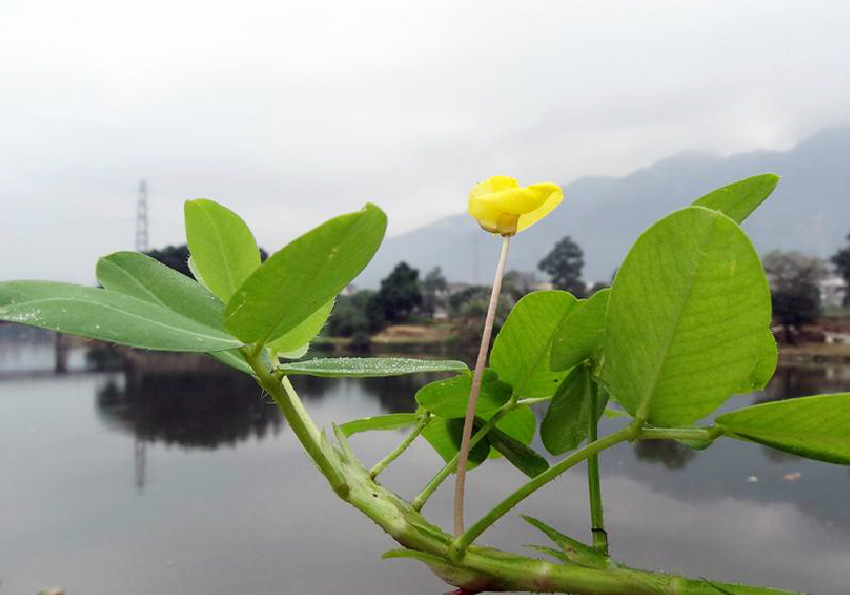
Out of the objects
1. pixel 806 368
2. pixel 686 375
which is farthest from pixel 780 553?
pixel 686 375

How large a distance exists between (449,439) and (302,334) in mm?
59

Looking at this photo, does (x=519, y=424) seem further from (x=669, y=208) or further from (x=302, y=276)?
(x=669, y=208)

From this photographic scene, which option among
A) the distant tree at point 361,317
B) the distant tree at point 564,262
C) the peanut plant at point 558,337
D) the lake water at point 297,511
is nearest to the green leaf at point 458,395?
the peanut plant at point 558,337

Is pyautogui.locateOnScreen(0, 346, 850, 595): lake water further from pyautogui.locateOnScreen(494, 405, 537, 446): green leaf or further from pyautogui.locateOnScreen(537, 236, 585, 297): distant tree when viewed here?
pyautogui.locateOnScreen(537, 236, 585, 297): distant tree

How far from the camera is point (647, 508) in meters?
5.55

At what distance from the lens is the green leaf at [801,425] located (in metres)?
0.09

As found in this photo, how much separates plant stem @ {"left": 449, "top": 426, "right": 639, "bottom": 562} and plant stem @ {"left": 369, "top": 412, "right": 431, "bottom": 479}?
26mm

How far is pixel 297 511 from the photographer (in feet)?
19.2

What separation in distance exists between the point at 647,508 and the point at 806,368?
5435 mm

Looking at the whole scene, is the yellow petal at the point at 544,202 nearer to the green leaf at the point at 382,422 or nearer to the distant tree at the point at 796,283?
the green leaf at the point at 382,422

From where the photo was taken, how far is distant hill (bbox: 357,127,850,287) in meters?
32.0

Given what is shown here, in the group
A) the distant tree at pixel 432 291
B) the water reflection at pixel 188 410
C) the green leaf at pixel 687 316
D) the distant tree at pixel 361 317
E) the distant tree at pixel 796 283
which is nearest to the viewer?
the green leaf at pixel 687 316

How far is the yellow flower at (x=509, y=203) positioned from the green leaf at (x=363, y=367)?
0.03 m

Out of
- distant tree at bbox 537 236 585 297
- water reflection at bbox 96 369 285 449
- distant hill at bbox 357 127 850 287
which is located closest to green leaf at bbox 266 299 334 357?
water reflection at bbox 96 369 285 449
